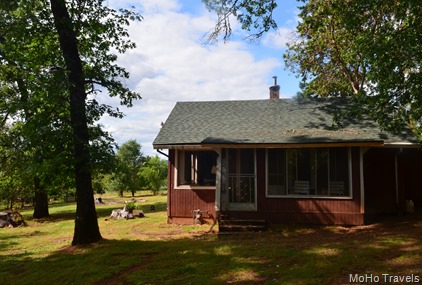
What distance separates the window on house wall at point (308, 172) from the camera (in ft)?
41.2

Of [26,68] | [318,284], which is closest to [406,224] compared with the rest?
[318,284]

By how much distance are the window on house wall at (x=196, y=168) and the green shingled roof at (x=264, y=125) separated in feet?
2.64

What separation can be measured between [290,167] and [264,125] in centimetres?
279

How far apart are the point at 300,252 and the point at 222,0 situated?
30.9 ft

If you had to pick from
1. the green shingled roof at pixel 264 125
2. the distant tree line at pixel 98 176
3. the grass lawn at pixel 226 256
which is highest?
the green shingled roof at pixel 264 125

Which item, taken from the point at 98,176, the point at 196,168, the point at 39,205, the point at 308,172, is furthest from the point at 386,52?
the point at 39,205

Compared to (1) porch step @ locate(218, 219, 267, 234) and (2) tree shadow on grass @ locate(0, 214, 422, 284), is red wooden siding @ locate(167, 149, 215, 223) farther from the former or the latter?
(2) tree shadow on grass @ locate(0, 214, 422, 284)

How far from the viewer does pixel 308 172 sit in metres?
13.0

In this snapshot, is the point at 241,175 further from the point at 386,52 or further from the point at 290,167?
the point at 386,52

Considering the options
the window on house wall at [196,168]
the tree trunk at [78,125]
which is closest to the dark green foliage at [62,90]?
the tree trunk at [78,125]

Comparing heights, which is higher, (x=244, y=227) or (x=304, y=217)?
(x=304, y=217)

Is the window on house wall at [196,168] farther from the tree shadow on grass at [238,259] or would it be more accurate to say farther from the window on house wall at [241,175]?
the tree shadow on grass at [238,259]

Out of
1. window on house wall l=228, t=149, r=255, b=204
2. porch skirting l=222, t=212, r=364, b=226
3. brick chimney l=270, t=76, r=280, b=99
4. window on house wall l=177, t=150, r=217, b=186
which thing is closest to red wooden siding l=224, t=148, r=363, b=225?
porch skirting l=222, t=212, r=364, b=226

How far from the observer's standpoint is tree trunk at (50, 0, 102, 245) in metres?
10.8
